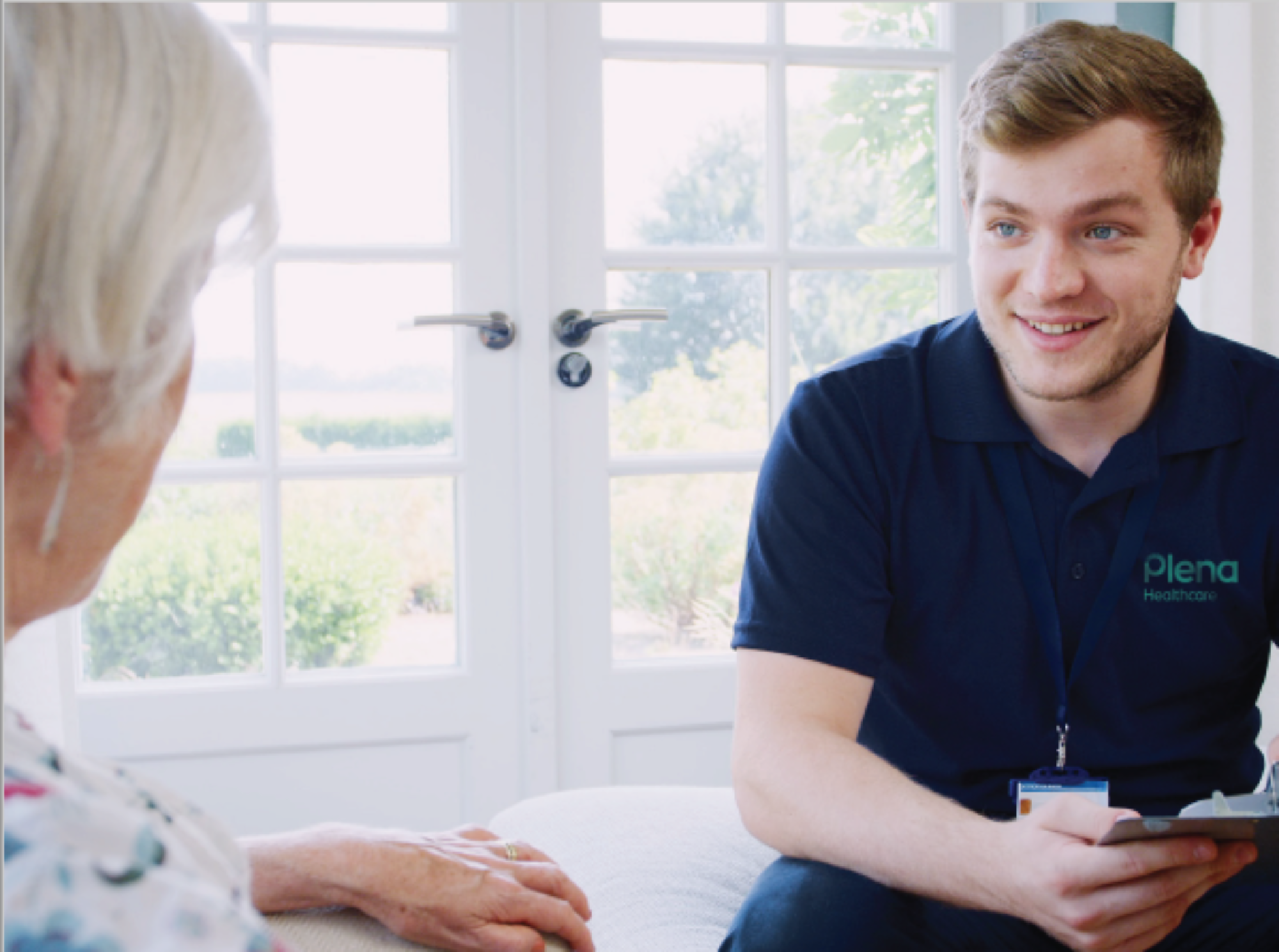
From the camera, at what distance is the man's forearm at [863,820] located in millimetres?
1097

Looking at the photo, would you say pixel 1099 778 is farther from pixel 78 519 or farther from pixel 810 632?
pixel 78 519

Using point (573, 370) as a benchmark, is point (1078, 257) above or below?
above

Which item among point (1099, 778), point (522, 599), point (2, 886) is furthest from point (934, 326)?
point (2, 886)

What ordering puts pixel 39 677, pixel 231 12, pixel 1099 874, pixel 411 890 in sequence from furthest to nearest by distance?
pixel 231 12 < pixel 39 677 < pixel 1099 874 < pixel 411 890

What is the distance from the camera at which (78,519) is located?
2.11ft

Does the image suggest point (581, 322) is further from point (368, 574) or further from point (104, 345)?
point (104, 345)

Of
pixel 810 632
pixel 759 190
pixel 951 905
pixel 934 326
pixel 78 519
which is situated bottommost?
pixel 951 905

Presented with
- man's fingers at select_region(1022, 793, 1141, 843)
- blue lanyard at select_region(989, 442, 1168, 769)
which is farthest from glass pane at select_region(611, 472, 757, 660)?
man's fingers at select_region(1022, 793, 1141, 843)

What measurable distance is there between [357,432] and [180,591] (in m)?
0.42

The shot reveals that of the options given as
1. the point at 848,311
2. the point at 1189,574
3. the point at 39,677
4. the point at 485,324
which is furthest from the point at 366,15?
the point at 1189,574

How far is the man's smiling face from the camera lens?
4.34 feet

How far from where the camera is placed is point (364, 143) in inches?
83.5

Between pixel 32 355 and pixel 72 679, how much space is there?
155 cm

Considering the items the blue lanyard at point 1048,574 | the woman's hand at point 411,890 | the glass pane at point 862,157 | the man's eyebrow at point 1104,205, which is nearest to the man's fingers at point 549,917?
the woman's hand at point 411,890
